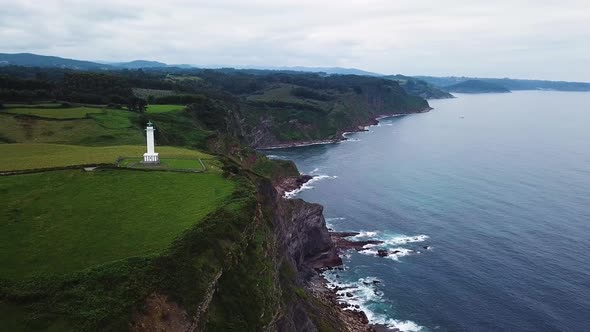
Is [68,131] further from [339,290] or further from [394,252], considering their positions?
[394,252]

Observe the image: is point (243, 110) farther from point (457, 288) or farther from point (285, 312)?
point (285, 312)

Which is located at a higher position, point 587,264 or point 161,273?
point 161,273

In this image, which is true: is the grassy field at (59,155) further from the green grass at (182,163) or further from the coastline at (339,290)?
the coastline at (339,290)

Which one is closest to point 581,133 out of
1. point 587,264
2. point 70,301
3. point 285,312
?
point 587,264

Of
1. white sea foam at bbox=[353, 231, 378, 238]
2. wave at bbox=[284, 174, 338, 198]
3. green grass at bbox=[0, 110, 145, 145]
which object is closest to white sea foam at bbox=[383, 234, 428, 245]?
white sea foam at bbox=[353, 231, 378, 238]

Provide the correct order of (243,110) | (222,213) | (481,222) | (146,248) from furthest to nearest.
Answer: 1. (243,110)
2. (481,222)
3. (222,213)
4. (146,248)

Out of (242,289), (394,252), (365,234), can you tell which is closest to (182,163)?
(242,289)
